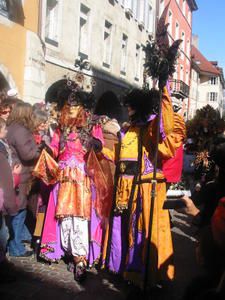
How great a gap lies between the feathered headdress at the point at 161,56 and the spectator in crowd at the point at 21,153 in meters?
1.76

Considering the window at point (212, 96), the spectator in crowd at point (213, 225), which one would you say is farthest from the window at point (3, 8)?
the window at point (212, 96)

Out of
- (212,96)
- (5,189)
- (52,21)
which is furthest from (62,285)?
(212,96)

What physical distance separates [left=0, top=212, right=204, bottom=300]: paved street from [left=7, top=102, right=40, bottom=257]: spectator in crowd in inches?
8.2

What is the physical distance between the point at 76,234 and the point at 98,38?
533 inches

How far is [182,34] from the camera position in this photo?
37.8 meters

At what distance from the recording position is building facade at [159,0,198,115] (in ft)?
109

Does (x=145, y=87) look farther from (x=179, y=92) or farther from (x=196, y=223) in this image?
(x=179, y=92)

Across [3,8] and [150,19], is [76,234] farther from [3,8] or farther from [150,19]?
[150,19]

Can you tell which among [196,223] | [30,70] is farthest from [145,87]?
[30,70]

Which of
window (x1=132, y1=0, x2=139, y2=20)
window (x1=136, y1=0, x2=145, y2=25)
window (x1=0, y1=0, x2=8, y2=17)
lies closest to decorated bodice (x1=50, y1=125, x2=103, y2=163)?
window (x1=0, y1=0, x2=8, y2=17)

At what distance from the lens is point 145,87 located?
4070mm

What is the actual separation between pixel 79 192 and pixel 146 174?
828 mm

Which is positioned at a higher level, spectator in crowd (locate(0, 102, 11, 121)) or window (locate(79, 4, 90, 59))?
window (locate(79, 4, 90, 59))

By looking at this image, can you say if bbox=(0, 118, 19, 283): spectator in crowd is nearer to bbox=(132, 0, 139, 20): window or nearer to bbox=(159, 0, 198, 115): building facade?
bbox=(132, 0, 139, 20): window
